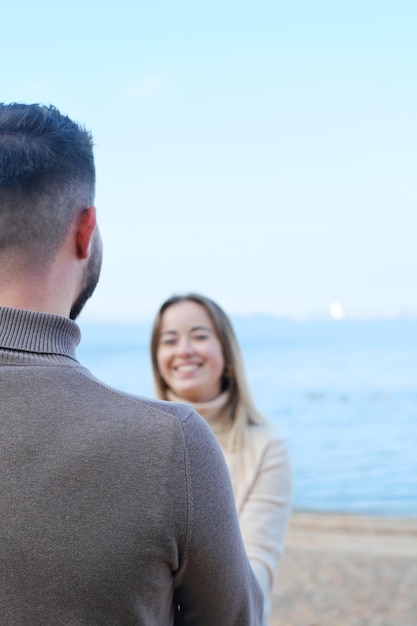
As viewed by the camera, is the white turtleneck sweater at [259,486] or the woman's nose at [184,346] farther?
the woman's nose at [184,346]

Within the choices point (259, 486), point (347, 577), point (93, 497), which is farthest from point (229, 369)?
point (347, 577)

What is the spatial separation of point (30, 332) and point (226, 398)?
2.15 metres

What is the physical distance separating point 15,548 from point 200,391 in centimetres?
A: 223

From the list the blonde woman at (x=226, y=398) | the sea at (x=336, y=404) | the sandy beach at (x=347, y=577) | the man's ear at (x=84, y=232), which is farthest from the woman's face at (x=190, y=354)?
the sandy beach at (x=347, y=577)

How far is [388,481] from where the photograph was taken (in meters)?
18.0

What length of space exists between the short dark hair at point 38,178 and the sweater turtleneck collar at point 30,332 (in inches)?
4.2

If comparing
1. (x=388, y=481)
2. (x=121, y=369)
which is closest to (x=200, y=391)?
(x=388, y=481)

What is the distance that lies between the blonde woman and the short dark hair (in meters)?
1.78

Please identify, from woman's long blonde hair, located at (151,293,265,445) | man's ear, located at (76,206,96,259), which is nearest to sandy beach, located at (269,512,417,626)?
woman's long blonde hair, located at (151,293,265,445)

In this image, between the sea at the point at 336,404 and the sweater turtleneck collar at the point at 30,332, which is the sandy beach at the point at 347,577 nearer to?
the sea at the point at 336,404

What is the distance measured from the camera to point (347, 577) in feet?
28.4

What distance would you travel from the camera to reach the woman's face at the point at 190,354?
11.3 feet

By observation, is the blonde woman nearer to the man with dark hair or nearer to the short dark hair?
the man with dark hair

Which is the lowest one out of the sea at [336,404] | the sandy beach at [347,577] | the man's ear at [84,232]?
the sea at [336,404]
